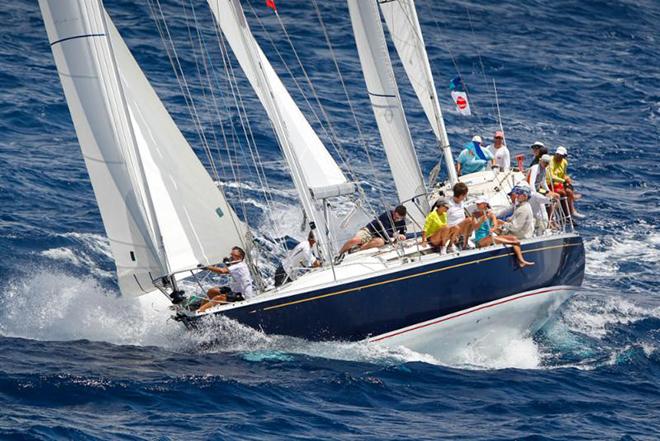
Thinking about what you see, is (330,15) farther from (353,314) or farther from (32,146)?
(353,314)

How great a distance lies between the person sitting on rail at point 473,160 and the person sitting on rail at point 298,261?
6515 mm

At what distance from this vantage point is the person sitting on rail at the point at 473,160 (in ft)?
86.5

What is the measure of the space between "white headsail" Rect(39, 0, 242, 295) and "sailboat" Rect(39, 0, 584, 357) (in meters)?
0.02

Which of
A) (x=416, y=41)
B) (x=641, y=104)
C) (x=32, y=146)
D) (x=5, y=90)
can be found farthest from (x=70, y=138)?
(x=641, y=104)

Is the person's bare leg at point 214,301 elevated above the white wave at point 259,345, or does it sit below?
above

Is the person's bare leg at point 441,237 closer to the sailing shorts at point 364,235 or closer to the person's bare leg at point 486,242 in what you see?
the person's bare leg at point 486,242

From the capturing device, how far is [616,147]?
105 ft

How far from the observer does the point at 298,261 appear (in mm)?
20734

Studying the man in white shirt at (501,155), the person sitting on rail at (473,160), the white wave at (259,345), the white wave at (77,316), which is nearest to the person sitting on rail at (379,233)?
A: the white wave at (259,345)

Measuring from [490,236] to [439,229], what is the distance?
922mm

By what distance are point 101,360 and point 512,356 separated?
6.66m

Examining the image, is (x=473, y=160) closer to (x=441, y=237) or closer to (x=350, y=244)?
(x=350, y=244)

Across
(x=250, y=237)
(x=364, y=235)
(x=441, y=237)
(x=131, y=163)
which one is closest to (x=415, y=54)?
(x=364, y=235)

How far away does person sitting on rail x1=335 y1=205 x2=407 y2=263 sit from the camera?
21000 mm
